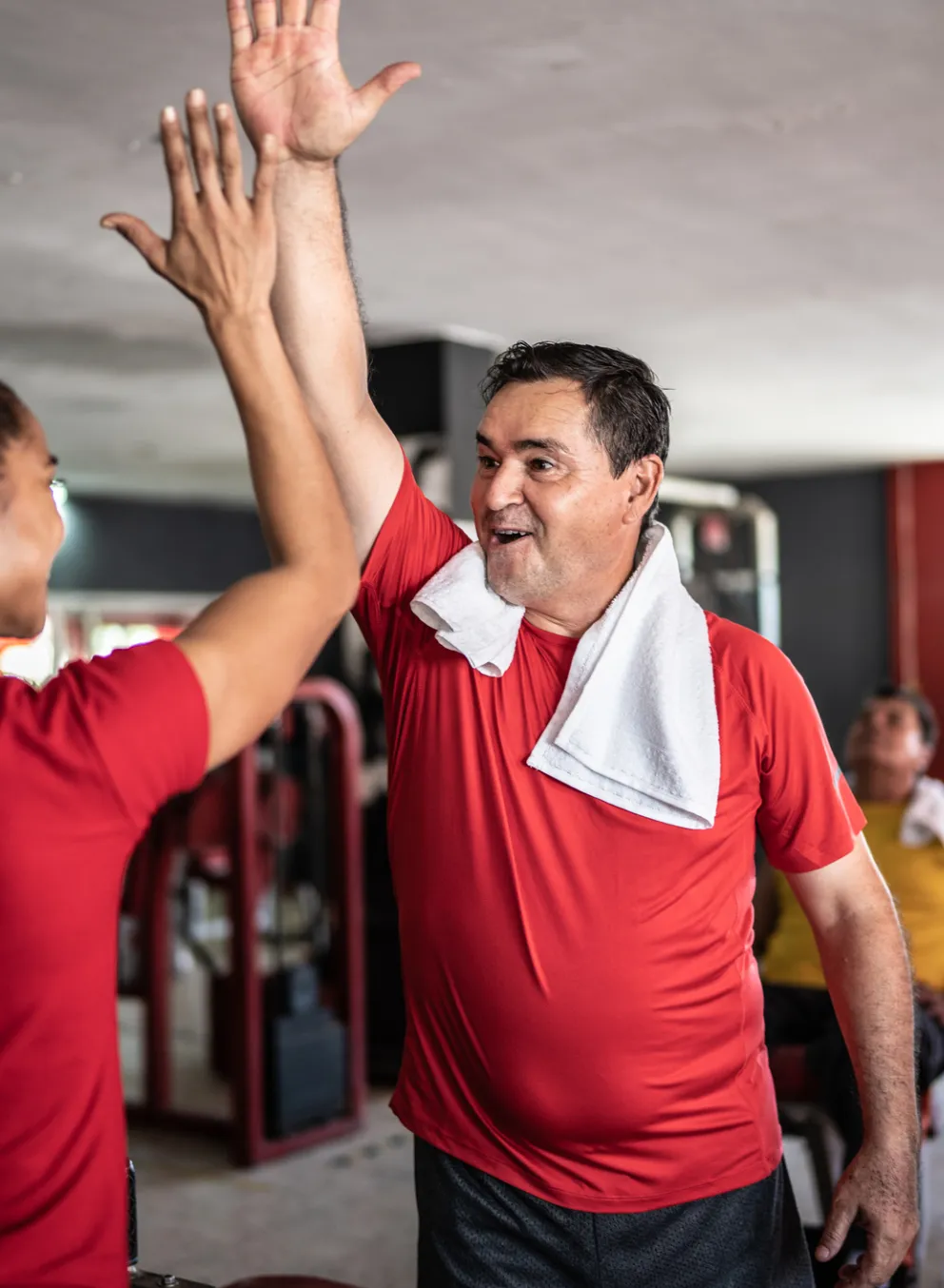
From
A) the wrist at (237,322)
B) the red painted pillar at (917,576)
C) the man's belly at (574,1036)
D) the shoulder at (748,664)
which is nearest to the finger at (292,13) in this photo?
the wrist at (237,322)

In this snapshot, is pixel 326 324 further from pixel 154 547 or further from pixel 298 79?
pixel 154 547

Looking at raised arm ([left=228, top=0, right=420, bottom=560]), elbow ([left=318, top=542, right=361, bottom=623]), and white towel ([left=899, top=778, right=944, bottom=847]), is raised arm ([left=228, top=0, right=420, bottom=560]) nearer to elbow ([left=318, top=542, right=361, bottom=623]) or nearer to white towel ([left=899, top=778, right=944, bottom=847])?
elbow ([left=318, top=542, right=361, bottom=623])

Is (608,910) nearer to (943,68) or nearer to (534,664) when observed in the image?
(534,664)

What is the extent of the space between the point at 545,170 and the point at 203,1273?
2748 millimetres

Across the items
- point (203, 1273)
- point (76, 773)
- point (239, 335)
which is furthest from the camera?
point (203, 1273)

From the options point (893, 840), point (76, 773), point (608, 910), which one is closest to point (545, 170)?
point (893, 840)

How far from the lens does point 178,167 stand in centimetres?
98

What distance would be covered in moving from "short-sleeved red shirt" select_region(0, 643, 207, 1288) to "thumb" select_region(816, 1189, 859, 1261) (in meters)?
0.90

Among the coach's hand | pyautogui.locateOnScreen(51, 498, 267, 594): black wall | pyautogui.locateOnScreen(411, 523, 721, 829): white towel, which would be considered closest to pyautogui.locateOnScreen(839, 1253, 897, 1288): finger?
the coach's hand

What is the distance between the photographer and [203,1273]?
125 inches

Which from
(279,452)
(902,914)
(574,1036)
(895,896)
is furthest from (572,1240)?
(902,914)

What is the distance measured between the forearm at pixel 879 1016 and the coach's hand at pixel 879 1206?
21 millimetres

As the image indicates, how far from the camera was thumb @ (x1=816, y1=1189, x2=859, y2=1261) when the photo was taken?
1.52 metres

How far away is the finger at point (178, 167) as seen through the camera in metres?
0.97
